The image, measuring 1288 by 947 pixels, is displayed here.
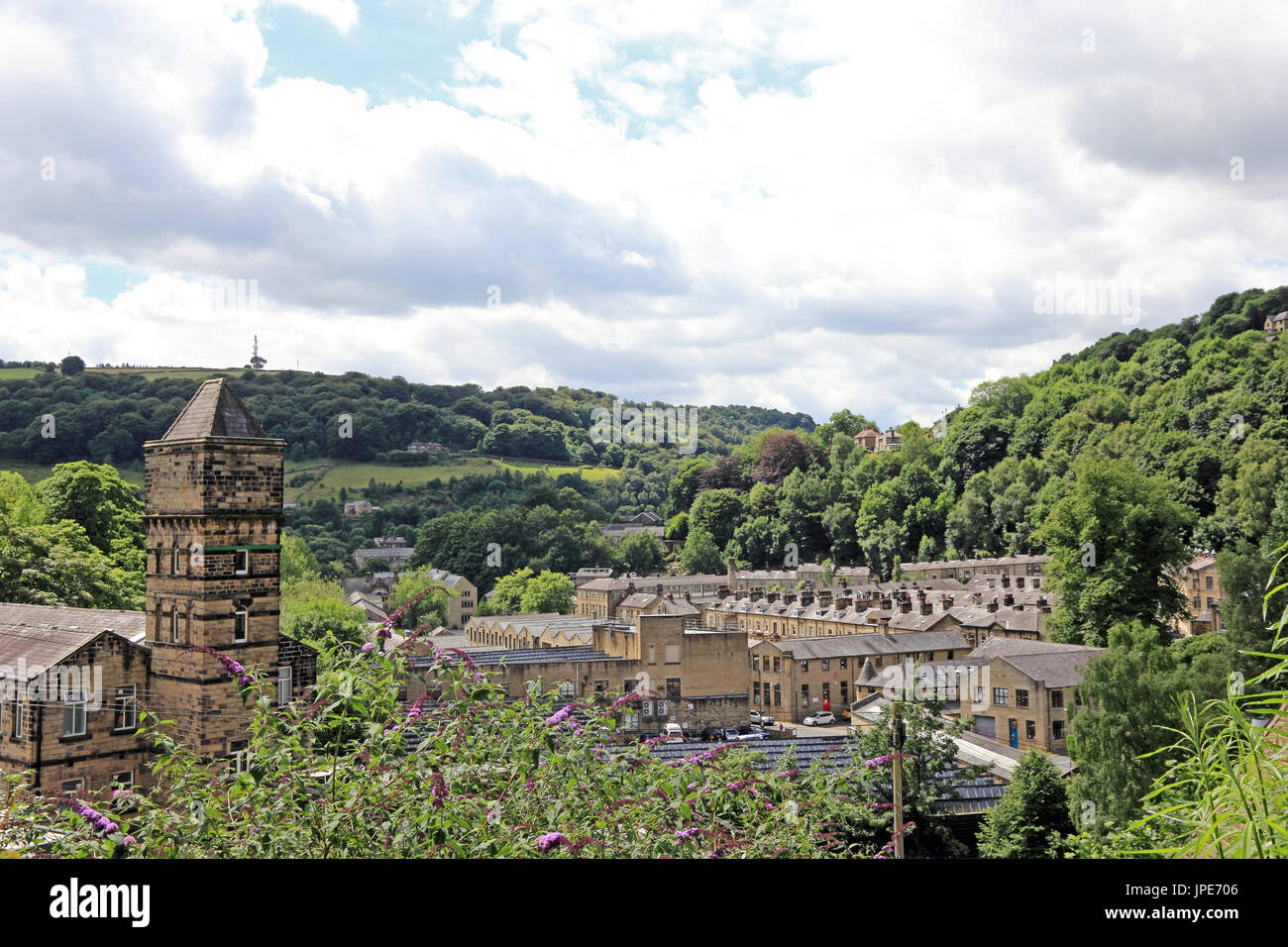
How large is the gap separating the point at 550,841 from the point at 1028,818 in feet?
79.1

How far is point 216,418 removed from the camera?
1958 cm

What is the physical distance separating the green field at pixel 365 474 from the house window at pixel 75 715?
94745 millimetres

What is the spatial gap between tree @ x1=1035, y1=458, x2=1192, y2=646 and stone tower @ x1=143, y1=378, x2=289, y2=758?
34.5 meters

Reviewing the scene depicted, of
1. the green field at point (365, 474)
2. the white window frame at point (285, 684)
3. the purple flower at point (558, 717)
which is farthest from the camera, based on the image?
the green field at point (365, 474)

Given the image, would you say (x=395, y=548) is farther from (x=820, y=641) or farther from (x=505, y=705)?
(x=505, y=705)

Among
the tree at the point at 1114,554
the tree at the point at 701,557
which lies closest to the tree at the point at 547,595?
the tree at the point at 701,557

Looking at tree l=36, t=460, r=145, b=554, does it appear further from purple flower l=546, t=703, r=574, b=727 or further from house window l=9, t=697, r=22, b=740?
purple flower l=546, t=703, r=574, b=727

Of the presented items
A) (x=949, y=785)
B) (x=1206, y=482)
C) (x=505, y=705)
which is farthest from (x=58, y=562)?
(x=1206, y=482)

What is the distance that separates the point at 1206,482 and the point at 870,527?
34.6m

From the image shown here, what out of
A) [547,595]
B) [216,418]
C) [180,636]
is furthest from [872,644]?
[216,418]

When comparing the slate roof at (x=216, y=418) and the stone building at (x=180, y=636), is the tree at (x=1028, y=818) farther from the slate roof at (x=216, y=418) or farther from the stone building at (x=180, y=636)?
the slate roof at (x=216, y=418)

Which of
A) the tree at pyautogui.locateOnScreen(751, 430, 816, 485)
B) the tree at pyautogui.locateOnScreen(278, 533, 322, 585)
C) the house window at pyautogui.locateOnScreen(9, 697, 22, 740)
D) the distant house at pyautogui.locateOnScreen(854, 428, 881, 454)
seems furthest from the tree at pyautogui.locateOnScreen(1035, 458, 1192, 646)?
the distant house at pyautogui.locateOnScreen(854, 428, 881, 454)

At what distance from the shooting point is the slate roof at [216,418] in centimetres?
1962

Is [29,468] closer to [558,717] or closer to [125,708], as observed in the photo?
[125,708]
